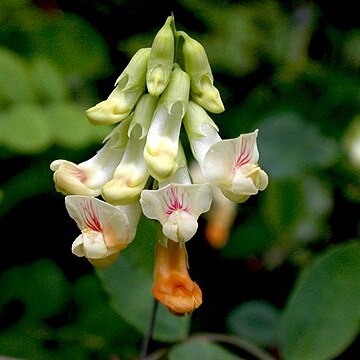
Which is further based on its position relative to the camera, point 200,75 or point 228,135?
point 228,135

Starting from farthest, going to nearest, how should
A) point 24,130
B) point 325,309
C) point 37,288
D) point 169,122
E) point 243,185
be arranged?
point 37,288, point 24,130, point 325,309, point 169,122, point 243,185

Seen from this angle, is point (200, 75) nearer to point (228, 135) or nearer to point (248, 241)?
point (248, 241)

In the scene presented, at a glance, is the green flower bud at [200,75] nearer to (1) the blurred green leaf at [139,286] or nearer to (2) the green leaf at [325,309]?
(1) the blurred green leaf at [139,286]

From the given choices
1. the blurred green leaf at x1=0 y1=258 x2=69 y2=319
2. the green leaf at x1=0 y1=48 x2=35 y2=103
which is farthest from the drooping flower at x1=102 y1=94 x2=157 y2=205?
the blurred green leaf at x1=0 y1=258 x2=69 y2=319

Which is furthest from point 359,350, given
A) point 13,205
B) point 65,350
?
point 13,205

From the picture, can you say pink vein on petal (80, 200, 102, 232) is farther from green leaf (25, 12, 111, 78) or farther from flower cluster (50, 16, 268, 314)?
green leaf (25, 12, 111, 78)

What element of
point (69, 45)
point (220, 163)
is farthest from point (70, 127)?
point (220, 163)

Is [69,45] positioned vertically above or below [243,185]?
below
